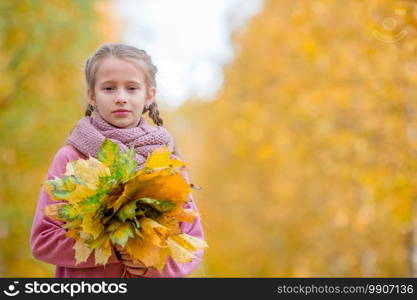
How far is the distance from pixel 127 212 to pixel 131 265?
333 mm

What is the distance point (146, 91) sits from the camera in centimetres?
372

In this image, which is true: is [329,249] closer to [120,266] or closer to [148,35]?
[148,35]

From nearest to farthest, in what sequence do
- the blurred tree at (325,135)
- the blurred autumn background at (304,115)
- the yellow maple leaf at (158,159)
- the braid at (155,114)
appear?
the yellow maple leaf at (158,159), the braid at (155,114), the blurred autumn background at (304,115), the blurred tree at (325,135)

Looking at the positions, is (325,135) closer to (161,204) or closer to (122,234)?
(161,204)

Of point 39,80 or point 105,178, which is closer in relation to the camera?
point 105,178

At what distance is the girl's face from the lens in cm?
354

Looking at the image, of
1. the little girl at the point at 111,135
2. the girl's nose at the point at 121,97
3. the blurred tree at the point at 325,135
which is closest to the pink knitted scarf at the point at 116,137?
the little girl at the point at 111,135

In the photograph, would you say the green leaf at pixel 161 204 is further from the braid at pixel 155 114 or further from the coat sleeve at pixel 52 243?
the braid at pixel 155 114

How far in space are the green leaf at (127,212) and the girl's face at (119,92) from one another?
1.80 feet

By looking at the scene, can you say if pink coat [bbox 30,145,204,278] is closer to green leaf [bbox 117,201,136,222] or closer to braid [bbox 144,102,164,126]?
green leaf [bbox 117,201,136,222]

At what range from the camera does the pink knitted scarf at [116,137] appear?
3.48 meters

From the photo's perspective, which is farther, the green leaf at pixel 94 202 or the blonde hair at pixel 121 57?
the blonde hair at pixel 121 57

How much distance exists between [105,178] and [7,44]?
6.92 m

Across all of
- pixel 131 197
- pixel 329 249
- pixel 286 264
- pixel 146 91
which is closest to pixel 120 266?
pixel 131 197
